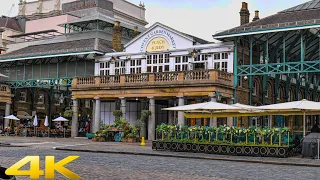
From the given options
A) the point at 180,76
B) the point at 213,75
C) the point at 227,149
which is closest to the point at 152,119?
the point at 180,76

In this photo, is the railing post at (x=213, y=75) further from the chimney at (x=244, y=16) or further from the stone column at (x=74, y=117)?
the stone column at (x=74, y=117)

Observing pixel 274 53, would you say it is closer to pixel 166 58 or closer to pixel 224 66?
pixel 224 66

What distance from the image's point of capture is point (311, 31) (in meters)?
35.8

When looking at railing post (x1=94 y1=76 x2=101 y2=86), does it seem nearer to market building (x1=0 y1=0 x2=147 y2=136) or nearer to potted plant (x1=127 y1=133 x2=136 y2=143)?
market building (x1=0 y1=0 x2=147 y2=136)

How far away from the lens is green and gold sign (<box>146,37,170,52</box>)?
40.1 metres

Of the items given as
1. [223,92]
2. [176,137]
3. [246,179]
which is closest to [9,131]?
[223,92]

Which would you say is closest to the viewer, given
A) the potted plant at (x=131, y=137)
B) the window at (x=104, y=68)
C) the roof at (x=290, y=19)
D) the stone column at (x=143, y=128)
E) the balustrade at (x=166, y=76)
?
the roof at (x=290, y=19)

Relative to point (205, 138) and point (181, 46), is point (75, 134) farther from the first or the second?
point (205, 138)

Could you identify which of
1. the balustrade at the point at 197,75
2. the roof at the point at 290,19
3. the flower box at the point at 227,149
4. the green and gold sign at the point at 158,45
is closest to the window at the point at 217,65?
the roof at the point at 290,19

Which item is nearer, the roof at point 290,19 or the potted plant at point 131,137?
the roof at point 290,19

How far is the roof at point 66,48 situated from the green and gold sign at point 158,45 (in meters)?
4.70

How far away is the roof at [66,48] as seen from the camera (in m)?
43.7

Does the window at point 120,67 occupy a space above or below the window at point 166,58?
below

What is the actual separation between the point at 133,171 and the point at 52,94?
138ft
